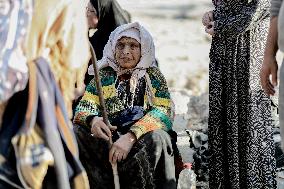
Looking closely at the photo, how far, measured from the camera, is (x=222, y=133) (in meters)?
4.23

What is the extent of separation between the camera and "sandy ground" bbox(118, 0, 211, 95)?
1012cm

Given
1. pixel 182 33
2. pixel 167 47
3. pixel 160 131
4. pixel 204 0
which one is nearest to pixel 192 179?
pixel 160 131

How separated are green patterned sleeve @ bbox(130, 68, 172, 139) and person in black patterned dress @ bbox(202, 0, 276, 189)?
0.39 m

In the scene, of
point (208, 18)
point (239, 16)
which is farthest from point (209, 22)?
point (239, 16)

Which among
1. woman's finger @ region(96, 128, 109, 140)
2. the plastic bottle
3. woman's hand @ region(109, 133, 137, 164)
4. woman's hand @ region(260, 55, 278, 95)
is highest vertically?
woman's hand @ region(260, 55, 278, 95)

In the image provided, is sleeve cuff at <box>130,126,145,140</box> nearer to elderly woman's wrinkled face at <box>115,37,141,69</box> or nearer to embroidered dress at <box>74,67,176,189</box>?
embroidered dress at <box>74,67,176,189</box>

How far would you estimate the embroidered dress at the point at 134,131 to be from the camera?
375cm

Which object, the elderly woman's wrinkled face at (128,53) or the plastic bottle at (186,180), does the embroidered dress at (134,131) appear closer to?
the elderly woman's wrinkled face at (128,53)

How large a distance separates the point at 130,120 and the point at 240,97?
782 millimetres

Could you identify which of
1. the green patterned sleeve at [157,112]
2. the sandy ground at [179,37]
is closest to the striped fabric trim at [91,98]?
the green patterned sleeve at [157,112]

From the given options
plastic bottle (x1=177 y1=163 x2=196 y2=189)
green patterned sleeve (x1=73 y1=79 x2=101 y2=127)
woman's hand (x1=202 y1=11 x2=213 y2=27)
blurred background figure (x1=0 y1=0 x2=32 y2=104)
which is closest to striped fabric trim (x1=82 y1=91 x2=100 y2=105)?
green patterned sleeve (x1=73 y1=79 x2=101 y2=127)

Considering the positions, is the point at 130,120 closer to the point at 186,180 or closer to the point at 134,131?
the point at 134,131

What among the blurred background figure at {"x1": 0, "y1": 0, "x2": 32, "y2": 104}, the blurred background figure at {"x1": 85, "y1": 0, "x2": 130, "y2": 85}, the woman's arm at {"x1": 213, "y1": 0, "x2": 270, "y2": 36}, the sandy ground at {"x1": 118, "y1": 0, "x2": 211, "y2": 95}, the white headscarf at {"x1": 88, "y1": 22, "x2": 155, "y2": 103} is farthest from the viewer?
the sandy ground at {"x1": 118, "y1": 0, "x2": 211, "y2": 95}

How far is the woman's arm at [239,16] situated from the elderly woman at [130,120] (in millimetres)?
505
